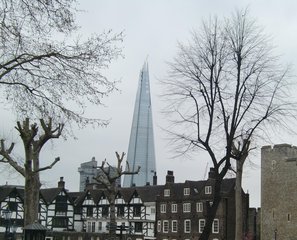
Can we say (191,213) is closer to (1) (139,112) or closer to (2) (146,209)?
(2) (146,209)

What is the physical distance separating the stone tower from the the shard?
2379cm

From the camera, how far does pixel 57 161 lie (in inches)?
1025

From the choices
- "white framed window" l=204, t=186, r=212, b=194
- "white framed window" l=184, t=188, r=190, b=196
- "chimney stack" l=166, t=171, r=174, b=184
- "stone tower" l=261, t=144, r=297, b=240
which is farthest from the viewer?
"chimney stack" l=166, t=171, r=174, b=184

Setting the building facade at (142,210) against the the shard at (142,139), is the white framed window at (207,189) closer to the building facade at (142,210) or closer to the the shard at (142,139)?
the building facade at (142,210)

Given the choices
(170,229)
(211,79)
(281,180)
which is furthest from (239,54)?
(170,229)

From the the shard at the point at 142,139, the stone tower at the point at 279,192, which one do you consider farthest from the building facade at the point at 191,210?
the the shard at the point at 142,139

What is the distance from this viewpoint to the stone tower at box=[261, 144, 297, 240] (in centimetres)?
5259

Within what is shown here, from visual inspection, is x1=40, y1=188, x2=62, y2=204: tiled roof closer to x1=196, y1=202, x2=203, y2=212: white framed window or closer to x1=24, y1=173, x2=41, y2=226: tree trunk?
x1=196, y1=202, x2=203, y2=212: white framed window

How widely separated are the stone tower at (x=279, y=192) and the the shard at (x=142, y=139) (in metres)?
23.8

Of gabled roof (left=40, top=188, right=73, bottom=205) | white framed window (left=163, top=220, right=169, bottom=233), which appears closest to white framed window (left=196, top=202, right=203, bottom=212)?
white framed window (left=163, top=220, right=169, bottom=233)

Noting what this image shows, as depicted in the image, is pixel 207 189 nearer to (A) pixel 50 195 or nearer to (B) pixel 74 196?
(A) pixel 50 195

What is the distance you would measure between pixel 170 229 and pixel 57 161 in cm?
4328

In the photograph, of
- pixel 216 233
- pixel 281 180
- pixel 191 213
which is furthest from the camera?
pixel 191 213

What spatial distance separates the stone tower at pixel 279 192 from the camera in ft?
173
